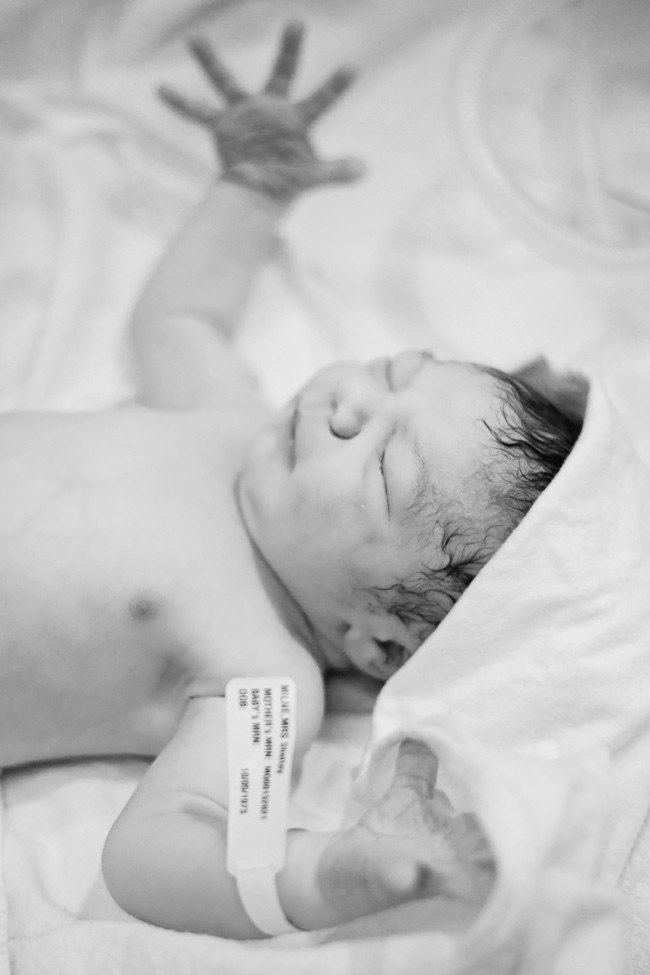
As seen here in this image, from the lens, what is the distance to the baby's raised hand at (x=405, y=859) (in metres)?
0.82

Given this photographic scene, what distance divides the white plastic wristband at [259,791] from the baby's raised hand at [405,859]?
2.2 inches

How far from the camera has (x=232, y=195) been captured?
1513 mm

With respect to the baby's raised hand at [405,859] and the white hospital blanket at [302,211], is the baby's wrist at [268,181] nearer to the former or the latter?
the white hospital blanket at [302,211]

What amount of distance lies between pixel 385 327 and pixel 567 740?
794mm

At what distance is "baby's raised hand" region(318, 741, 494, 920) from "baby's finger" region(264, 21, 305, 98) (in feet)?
3.61

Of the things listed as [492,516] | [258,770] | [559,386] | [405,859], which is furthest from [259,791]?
[559,386]

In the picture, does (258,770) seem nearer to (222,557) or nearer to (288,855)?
(288,855)

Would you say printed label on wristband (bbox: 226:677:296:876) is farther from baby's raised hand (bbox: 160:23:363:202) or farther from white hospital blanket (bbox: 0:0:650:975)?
baby's raised hand (bbox: 160:23:363:202)

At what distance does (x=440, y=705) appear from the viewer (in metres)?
1.07

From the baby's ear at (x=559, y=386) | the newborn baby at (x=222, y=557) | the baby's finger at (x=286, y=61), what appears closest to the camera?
the newborn baby at (x=222, y=557)

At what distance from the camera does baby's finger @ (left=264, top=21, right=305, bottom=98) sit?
1442mm

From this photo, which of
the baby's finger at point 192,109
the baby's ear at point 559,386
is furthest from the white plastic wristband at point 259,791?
the baby's finger at point 192,109

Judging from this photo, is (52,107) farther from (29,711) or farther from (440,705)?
(440,705)

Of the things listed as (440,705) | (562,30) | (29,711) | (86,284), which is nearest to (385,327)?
(86,284)
